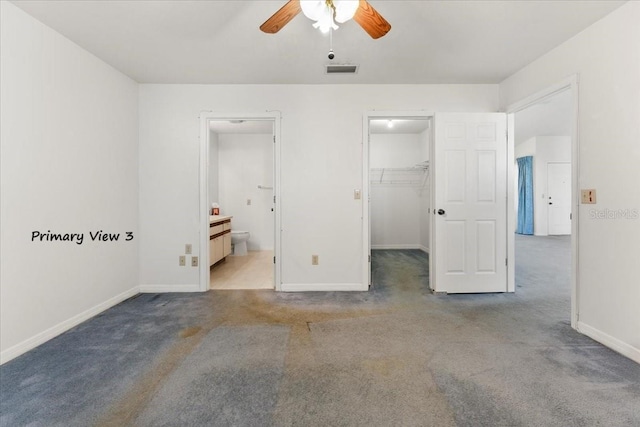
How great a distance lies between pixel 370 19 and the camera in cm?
156

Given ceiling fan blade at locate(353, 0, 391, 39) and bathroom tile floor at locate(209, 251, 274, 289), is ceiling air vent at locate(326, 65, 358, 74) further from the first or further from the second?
bathroom tile floor at locate(209, 251, 274, 289)

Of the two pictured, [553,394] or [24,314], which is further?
[24,314]

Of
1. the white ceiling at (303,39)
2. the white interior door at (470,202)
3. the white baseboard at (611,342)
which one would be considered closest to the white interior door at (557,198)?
the white interior door at (470,202)

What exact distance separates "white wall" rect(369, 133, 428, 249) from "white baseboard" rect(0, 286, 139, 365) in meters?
4.50

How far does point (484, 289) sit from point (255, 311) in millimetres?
2499

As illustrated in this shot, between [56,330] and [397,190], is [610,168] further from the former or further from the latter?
[56,330]

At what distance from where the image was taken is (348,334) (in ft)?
7.38

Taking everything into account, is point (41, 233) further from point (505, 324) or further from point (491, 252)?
point (491, 252)

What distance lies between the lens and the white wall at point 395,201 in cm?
605

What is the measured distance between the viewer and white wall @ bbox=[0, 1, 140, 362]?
1940 mm

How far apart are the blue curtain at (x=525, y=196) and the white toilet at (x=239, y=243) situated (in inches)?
282

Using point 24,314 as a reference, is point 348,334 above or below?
below

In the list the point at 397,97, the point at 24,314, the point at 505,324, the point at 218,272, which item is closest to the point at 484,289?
the point at 505,324

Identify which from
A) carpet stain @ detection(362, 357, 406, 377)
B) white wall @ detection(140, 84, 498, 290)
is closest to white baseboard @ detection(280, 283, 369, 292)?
white wall @ detection(140, 84, 498, 290)
